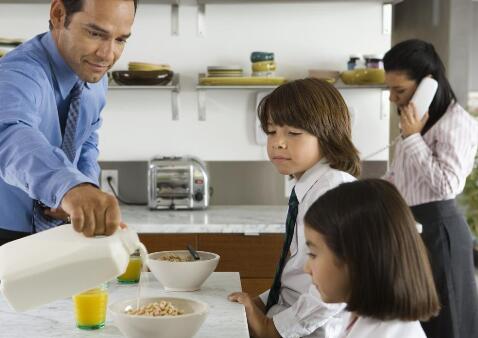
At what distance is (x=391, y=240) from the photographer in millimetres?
1398

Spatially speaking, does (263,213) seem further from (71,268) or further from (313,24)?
(71,268)

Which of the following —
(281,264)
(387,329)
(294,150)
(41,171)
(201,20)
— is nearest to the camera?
(41,171)

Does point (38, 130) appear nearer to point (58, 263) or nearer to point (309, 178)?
point (58, 263)

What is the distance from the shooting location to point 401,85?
10.7ft

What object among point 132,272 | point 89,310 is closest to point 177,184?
point 132,272

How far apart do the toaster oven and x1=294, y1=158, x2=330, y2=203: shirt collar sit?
4.92ft

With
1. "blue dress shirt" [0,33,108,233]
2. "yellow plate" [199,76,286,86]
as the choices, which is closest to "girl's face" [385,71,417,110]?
"yellow plate" [199,76,286,86]

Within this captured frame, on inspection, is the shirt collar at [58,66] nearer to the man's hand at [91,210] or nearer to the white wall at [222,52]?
the man's hand at [91,210]

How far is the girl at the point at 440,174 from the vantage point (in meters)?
3.06

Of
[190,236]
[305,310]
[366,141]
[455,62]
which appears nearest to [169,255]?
[305,310]

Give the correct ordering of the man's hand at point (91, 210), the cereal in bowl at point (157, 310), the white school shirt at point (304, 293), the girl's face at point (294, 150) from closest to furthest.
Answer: the man's hand at point (91, 210)
the cereal in bowl at point (157, 310)
the white school shirt at point (304, 293)
the girl's face at point (294, 150)

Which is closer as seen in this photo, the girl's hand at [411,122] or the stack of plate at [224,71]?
the girl's hand at [411,122]

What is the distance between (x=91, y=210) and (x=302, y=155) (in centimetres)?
116

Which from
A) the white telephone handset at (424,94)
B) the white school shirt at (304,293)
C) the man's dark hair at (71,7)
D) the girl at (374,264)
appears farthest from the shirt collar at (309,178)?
the white telephone handset at (424,94)
